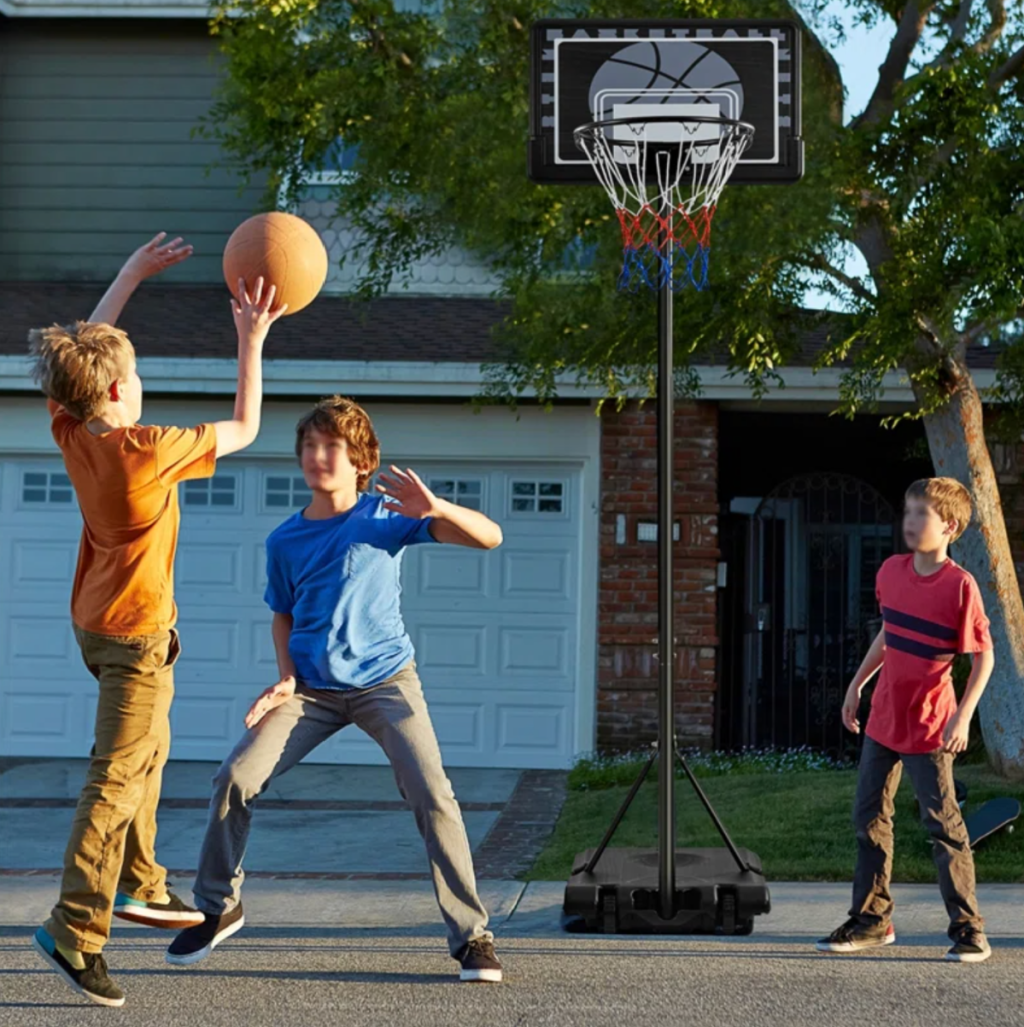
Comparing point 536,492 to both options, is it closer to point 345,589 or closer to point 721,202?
point 721,202

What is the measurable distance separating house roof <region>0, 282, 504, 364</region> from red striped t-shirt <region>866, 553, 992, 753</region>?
665 centimetres

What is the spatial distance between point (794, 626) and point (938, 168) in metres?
5.11

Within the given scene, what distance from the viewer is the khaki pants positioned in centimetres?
484

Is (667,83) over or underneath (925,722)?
over

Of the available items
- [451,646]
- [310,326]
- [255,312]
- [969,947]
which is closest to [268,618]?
[451,646]

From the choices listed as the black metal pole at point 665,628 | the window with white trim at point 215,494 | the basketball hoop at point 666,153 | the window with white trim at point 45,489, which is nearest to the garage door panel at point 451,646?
the window with white trim at point 215,494

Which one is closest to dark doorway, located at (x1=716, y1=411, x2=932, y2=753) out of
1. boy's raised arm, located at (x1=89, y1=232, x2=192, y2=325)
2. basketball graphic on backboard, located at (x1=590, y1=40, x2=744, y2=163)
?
basketball graphic on backboard, located at (x1=590, y1=40, x2=744, y2=163)

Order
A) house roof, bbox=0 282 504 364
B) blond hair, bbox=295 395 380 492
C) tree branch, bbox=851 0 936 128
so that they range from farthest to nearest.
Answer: house roof, bbox=0 282 504 364 → tree branch, bbox=851 0 936 128 → blond hair, bbox=295 395 380 492

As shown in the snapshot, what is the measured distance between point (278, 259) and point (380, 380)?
6417 millimetres

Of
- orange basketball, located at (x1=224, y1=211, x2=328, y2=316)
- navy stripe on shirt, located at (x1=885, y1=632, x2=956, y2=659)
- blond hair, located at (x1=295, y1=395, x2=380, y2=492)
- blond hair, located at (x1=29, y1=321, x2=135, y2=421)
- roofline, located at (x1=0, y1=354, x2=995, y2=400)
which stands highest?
roofline, located at (x1=0, y1=354, x2=995, y2=400)

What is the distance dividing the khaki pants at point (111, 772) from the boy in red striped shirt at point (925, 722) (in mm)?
2486

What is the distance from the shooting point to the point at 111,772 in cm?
493

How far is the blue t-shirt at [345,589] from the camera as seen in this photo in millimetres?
5215

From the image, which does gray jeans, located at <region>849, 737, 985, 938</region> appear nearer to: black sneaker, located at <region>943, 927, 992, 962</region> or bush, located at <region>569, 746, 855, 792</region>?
black sneaker, located at <region>943, 927, 992, 962</region>
